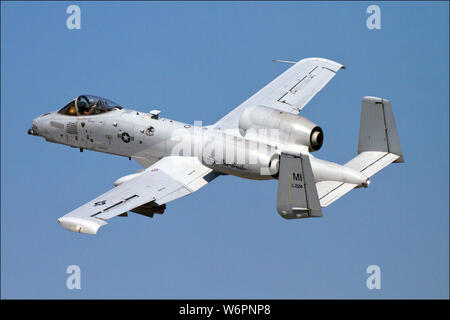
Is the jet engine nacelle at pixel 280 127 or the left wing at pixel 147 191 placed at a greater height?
the jet engine nacelle at pixel 280 127

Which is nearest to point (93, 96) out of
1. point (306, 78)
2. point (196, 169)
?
point (196, 169)

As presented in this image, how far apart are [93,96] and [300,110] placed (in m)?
6.98

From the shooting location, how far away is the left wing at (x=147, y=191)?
101 feet

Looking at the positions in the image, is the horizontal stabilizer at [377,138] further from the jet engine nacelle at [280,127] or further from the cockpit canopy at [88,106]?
the cockpit canopy at [88,106]

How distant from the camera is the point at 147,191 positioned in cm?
3294

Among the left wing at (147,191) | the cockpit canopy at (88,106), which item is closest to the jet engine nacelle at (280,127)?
the left wing at (147,191)

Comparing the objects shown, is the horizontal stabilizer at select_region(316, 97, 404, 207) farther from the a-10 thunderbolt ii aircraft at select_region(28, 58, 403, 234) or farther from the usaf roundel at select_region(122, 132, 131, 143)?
the usaf roundel at select_region(122, 132, 131, 143)

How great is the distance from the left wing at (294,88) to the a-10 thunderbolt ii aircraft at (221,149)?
59 millimetres

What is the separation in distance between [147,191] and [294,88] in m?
7.62

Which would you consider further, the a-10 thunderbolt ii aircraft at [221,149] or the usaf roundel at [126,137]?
the usaf roundel at [126,137]

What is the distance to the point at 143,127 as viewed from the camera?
35062 millimetres

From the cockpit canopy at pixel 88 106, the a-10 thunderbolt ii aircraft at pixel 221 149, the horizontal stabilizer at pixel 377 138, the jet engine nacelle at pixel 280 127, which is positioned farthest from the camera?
the cockpit canopy at pixel 88 106

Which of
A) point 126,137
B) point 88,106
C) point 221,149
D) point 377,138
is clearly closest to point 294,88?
point 221,149

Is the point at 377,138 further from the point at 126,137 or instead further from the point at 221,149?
the point at 126,137
